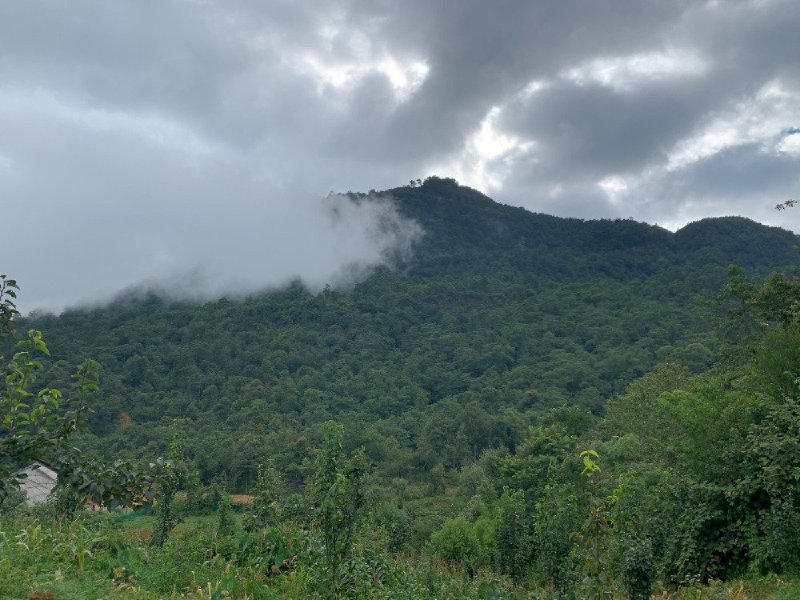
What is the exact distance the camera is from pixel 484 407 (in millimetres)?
61719

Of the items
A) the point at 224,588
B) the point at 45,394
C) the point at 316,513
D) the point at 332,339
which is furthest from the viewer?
the point at 332,339

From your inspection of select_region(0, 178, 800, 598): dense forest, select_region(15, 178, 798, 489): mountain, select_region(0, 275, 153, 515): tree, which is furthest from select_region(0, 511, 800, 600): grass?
select_region(15, 178, 798, 489): mountain

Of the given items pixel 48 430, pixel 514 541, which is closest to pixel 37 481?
pixel 514 541

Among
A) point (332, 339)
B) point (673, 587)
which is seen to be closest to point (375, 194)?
point (332, 339)

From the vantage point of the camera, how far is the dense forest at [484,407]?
8.46 metres

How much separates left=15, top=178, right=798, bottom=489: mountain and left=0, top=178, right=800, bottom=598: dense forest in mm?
384

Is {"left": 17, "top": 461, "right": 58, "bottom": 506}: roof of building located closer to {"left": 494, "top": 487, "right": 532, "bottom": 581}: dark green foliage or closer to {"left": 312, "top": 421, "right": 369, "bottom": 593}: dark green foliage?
{"left": 312, "top": 421, "right": 369, "bottom": 593}: dark green foliage

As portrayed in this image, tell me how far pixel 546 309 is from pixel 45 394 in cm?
8862

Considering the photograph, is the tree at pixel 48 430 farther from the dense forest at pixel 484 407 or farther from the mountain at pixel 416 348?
the mountain at pixel 416 348

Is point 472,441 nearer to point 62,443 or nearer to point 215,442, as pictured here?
point 215,442

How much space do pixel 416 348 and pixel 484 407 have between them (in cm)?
2445

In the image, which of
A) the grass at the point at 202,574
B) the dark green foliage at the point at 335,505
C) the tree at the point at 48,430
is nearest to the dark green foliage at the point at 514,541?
the grass at the point at 202,574

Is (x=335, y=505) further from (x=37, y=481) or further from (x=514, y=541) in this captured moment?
(x=37, y=481)

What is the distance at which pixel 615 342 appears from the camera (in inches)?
2879
